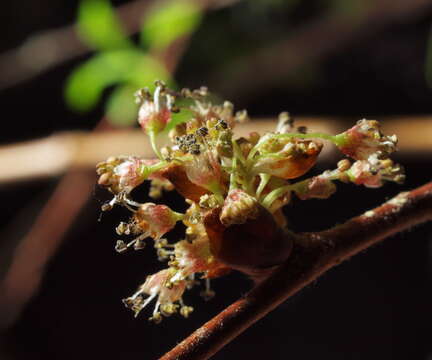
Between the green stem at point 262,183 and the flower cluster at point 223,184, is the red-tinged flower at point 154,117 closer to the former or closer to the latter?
the flower cluster at point 223,184

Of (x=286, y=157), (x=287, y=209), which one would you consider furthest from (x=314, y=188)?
(x=287, y=209)

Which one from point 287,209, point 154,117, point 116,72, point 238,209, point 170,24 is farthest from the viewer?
point 287,209

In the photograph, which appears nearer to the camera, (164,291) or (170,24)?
(164,291)

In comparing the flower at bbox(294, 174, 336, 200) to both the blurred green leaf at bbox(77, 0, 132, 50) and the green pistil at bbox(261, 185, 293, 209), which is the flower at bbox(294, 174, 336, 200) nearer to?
the green pistil at bbox(261, 185, 293, 209)

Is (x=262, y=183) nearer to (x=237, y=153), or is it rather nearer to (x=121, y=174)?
(x=237, y=153)

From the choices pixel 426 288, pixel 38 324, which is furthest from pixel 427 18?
pixel 38 324

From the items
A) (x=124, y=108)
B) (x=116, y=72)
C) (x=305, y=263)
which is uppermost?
(x=305, y=263)
